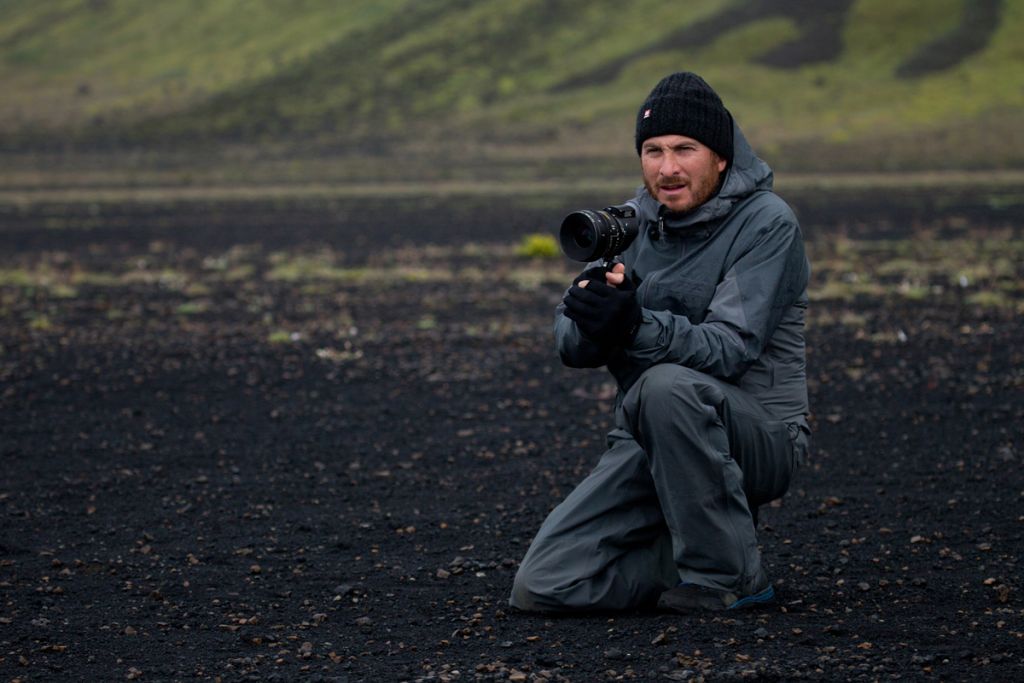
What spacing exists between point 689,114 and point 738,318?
2.38 feet

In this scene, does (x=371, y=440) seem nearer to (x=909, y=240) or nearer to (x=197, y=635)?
(x=197, y=635)

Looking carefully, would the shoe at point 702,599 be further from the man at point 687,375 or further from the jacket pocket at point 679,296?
the jacket pocket at point 679,296

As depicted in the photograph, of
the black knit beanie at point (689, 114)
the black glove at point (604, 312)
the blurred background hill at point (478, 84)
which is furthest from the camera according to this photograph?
the blurred background hill at point (478, 84)

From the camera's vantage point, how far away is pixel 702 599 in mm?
4867

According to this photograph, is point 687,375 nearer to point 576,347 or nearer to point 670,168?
point 576,347

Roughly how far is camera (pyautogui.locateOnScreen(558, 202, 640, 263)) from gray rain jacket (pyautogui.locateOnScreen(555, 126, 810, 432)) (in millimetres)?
173

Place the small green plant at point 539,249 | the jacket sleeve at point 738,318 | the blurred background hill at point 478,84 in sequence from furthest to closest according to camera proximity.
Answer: the blurred background hill at point 478,84 < the small green plant at point 539,249 < the jacket sleeve at point 738,318

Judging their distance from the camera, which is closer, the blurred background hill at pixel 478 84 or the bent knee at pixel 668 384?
the bent knee at pixel 668 384

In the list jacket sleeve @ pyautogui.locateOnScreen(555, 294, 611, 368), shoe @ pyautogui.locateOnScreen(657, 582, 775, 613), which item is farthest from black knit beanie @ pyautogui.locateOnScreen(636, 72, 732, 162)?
shoe @ pyautogui.locateOnScreen(657, 582, 775, 613)

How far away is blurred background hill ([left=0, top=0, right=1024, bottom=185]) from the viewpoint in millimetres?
42469

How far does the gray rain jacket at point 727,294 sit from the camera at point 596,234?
0.57 ft

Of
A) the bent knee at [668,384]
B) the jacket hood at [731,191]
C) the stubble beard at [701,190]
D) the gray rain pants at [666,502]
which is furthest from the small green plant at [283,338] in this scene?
the bent knee at [668,384]

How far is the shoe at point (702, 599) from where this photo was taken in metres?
4.86

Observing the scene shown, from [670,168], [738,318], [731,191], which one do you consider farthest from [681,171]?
[738,318]
